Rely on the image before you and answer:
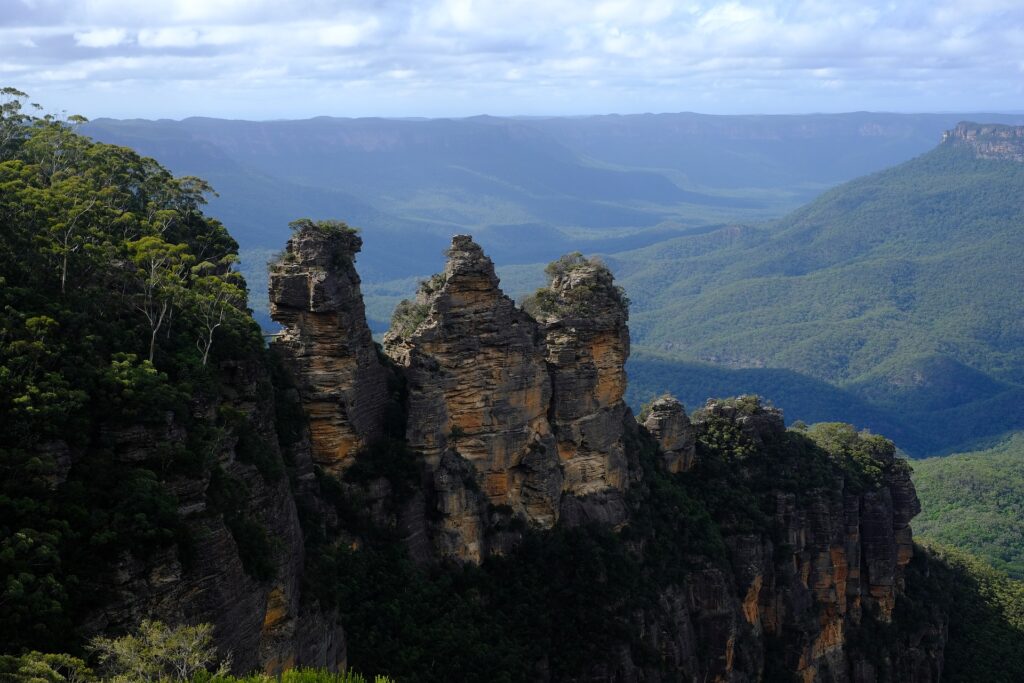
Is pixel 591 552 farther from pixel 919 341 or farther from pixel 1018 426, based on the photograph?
pixel 919 341

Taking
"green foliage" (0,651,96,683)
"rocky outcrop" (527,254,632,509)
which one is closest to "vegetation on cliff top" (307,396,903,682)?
"rocky outcrop" (527,254,632,509)

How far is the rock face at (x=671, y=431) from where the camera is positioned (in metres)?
50.4

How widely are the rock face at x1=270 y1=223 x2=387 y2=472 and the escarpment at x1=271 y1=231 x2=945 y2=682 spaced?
10 cm

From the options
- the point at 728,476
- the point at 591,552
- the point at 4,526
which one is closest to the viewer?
the point at 4,526

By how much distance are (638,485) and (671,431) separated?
485 centimetres

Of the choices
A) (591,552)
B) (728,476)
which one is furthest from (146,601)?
(728,476)

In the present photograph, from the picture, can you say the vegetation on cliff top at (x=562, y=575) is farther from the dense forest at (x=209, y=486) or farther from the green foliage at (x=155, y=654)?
the green foliage at (x=155, y=654)

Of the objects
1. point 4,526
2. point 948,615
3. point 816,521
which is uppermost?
point 4,526

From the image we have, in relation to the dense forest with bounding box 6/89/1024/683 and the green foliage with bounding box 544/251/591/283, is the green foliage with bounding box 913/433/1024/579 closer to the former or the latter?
the dense forest with bounding box 6/89/1024/683

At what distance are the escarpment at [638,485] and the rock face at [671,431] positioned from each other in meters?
0.09

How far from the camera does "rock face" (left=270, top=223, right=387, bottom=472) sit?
34.1m

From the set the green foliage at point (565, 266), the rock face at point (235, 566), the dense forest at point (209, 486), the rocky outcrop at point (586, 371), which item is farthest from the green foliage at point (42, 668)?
the green foliage at point (565, 266)

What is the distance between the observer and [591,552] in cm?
4128

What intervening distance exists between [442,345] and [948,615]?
35.7 meters
